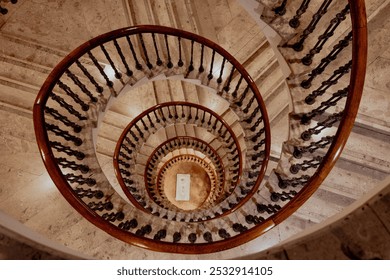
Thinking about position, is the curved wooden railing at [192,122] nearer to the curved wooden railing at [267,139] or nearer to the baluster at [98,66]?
the baluster at [98,66]

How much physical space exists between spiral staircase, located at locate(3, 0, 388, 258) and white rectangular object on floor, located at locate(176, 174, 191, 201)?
325cm

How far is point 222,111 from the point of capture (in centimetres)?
613

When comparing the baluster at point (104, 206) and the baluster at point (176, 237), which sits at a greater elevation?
the baluster at point (104, 206)

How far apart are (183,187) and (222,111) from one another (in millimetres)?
3695

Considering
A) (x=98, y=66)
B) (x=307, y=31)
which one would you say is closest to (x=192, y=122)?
(x=98, y=66)

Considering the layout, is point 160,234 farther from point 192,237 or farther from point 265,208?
point 265,208

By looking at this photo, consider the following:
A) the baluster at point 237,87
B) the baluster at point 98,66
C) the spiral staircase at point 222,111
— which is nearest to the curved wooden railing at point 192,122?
the spiral staircase at point 222,111

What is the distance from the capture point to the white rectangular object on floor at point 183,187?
28.7 feet

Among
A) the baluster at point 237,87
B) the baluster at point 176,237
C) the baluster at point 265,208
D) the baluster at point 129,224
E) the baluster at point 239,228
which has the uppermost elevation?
the baluster at point 237,87

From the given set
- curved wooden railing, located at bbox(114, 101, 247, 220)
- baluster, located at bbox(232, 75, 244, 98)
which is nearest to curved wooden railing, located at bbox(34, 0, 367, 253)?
baluster, located at bbox(232, 75, 244, 98)

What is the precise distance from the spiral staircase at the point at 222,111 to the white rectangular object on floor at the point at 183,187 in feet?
10.7

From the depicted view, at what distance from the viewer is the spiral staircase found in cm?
241

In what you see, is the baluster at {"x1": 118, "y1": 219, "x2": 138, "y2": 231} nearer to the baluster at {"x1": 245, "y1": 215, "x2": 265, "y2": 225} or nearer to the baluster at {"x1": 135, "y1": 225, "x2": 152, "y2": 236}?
the baluster at {"x1": 135, "y1": 225, "x2": 152, "y2": 236}
